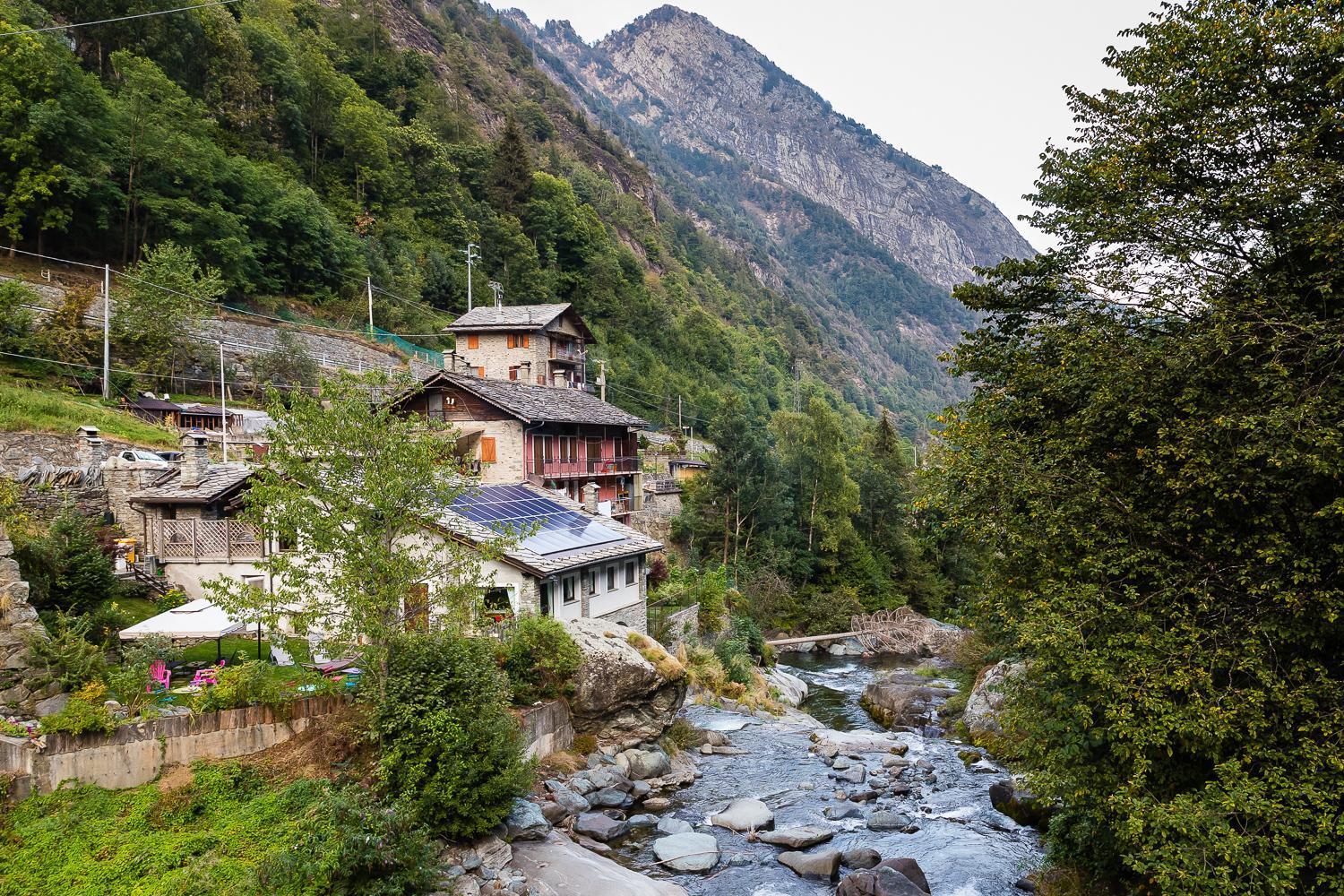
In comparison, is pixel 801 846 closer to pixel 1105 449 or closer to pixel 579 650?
pixel 579 650

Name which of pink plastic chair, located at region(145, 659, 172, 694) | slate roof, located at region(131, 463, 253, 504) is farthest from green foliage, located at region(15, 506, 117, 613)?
slate roof, located at region(131, 463, 253, 504)

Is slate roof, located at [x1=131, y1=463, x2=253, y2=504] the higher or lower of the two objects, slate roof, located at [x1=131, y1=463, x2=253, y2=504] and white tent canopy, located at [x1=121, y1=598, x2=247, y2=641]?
the higher

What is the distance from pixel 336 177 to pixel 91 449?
48.1 metres

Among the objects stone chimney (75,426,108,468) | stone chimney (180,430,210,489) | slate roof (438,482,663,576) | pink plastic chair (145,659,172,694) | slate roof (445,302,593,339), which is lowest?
pink plastic chair (145,659,172,694)

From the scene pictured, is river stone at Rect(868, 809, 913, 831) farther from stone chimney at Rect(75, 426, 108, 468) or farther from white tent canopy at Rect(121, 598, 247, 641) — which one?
stone chimney at Rect(75, 426, 108, 468)

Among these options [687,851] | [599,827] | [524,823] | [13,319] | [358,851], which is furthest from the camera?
[13,319]

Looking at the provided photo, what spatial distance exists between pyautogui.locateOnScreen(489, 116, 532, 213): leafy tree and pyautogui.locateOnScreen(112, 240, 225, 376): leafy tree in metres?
44.2

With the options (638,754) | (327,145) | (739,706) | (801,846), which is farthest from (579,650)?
(327,145)

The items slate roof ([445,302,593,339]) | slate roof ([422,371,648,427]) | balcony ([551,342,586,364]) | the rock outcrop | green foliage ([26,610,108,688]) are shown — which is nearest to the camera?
the rock outcrop

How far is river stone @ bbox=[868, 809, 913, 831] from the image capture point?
59.8 feet

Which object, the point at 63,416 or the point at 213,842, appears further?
the point at 63,416

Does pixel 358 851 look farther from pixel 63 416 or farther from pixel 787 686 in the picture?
pixel 63 416

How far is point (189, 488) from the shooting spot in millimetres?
23516

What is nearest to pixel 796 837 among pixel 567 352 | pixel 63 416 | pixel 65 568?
pixel 65 568
